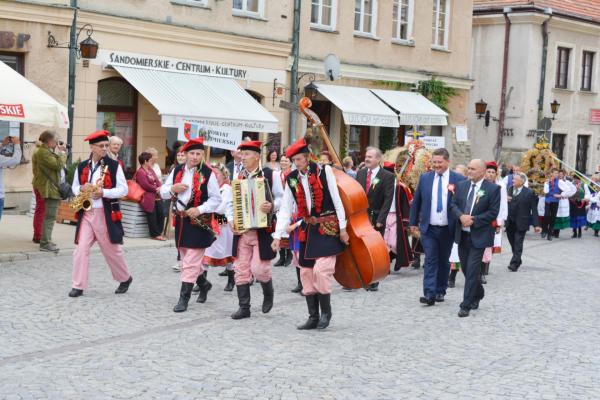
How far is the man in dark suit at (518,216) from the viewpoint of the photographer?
50.6 ft

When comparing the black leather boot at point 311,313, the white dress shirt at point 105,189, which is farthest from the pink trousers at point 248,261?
the white dress shirt at point 105,189

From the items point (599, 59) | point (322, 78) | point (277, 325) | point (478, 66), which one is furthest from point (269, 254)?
point (599, 59)

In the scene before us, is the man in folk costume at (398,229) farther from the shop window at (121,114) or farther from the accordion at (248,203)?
the shop window at (121,114)

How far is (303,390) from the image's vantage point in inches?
282

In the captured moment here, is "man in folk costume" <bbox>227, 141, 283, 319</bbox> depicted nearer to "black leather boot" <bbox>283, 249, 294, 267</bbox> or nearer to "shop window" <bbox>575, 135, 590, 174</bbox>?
"black leather boot" <bbox>283, 249, 294, 267</bbox>

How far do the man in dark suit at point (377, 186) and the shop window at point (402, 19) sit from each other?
51.3 ft

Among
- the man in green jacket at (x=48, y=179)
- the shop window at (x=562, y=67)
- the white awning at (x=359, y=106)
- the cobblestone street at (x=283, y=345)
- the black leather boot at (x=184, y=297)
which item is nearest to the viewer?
the cobblestone street at (x=283, y=345)

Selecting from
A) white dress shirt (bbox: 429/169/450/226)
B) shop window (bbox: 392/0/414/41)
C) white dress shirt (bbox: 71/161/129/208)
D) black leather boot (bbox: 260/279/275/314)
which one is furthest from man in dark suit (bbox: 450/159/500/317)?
shop window (bbox: 392/0/414/41)

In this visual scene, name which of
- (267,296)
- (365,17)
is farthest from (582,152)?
(267,296)

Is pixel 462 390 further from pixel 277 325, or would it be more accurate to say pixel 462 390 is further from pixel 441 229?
pixel 441 229

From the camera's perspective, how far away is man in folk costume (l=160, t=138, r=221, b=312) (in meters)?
10.1

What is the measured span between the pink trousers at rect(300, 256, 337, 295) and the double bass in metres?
0.18

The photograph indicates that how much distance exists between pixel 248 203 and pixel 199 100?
11.5 m

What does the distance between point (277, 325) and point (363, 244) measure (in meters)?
1.18
